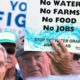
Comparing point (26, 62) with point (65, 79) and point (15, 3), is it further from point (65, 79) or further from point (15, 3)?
point (15, 3)

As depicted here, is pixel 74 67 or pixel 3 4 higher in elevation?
pixel 3 4

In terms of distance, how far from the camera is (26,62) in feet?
5.25

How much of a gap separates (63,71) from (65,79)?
2.0 inches

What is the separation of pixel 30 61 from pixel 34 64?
30 mm

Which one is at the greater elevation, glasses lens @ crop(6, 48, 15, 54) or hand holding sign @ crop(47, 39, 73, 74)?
glasses lens @ crop(6, 48, 15, 54)

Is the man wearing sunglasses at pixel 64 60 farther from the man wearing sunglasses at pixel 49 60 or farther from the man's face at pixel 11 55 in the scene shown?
the man's face at pixel 11 55

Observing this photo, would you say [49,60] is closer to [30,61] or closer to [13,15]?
[30,61]

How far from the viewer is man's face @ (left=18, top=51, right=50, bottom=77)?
1598 mm

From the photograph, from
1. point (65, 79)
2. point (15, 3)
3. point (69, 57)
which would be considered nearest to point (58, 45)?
point (69, 57)


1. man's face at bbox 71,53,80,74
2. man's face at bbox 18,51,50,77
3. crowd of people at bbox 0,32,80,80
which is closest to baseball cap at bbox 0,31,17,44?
crowd of people at bbox 0,32,80,80

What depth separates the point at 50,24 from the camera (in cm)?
162

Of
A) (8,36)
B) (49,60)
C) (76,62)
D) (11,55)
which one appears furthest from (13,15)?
(76,62)

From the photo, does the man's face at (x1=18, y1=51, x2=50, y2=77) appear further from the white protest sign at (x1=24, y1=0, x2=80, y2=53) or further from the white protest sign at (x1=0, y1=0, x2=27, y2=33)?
the white protest sign at (x1=0, y1=0, x2=27, y2=33)

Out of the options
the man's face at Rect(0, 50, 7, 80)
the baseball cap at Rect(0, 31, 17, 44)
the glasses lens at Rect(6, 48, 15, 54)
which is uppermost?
the baseball cap at Rect(0, 31, 17, 44)
